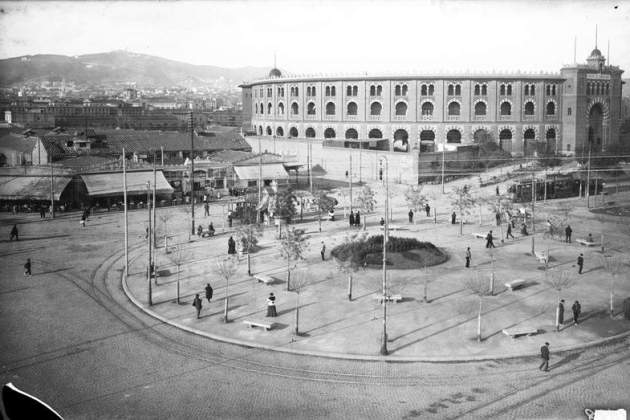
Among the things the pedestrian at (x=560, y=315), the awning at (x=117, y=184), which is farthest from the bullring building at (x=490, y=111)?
the pedestrian at (x=560, y=315)

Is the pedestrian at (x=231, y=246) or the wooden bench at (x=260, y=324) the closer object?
the wooden bench at (x=260, y=324)

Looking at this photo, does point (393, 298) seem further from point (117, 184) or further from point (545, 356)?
point (117, 184)

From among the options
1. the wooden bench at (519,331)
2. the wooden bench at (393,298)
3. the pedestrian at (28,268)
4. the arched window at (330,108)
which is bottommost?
the wooden bench at (519,331)

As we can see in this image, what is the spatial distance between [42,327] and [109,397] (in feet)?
25.4

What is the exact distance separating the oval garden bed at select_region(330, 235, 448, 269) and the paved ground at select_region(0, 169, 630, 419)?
1179 cm

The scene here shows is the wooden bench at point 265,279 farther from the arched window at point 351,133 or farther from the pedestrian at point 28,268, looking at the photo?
the arched window at point 351,133

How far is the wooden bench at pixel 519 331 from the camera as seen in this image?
2302 centimetres

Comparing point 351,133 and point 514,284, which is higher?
point 351,133

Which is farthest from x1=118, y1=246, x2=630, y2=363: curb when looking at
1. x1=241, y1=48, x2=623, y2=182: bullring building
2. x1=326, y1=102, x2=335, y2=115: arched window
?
x1=326, y1=102, x2=335, y2=115: arched window

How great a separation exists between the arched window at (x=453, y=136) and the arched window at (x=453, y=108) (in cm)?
Result: 268

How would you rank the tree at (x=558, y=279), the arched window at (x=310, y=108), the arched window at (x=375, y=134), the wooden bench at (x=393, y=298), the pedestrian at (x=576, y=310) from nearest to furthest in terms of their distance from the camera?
the pedestrian at (x=576, y=310)
the tree at (x=558, y=279)
the wooden bench at (x=393, y=298)
the arched window at (x=375, y=134)
the arched window at (x=310, y=108)

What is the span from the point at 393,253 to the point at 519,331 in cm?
1146

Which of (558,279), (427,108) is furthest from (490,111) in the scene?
(558,279)

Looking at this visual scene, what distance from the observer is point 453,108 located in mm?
89812
